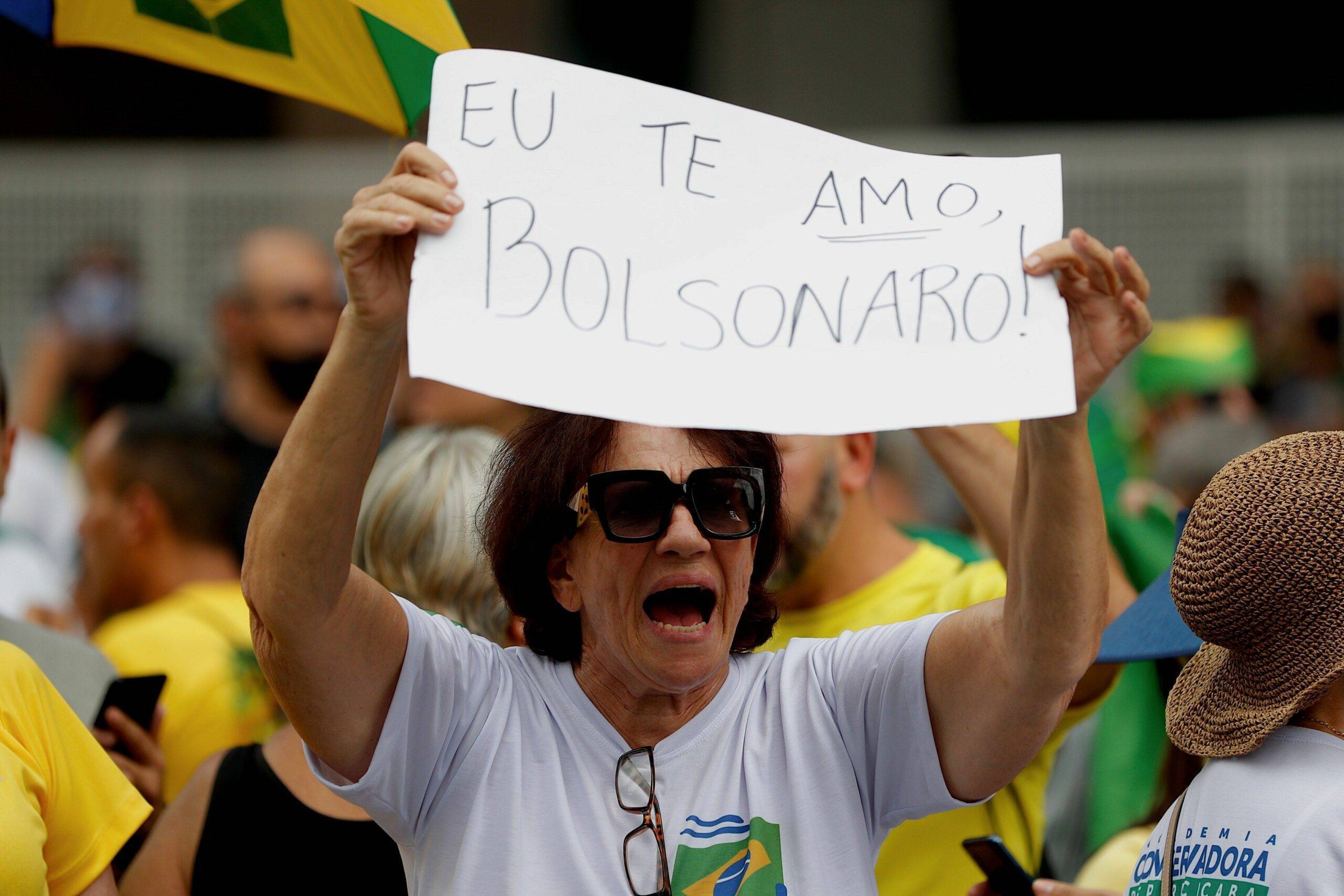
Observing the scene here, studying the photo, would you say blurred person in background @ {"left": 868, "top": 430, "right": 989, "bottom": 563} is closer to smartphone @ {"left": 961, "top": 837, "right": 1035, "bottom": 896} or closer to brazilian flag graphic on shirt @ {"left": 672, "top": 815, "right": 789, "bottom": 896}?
smartphone @ {"left": 961, "top": 837, "right": 1035, "bottom": 896}

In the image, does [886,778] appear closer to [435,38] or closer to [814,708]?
[814,708]

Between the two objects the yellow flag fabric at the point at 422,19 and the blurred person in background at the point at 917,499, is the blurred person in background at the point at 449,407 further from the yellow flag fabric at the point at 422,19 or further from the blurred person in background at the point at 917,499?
the yellow flag fabric at the point at 422,19

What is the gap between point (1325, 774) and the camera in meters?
1.89

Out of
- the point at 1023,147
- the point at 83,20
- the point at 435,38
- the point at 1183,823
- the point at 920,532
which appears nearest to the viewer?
the point at 1183,823

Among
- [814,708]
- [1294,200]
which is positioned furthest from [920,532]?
[1294,200]

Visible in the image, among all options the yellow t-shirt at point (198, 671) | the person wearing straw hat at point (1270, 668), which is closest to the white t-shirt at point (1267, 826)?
the person wearing straw hat at point (1270, 668)

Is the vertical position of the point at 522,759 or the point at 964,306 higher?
the point at 964,306

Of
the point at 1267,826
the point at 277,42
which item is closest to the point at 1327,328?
the point at 277,42

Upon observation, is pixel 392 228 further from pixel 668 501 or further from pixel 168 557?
pixel 168 557

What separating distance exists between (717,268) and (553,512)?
0.46m

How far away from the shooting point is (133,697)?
263 cm

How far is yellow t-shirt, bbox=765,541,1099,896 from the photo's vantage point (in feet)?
9.07

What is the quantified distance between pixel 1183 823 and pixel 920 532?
2616 millimetres

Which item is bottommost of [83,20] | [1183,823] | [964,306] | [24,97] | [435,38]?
[1183,823]
